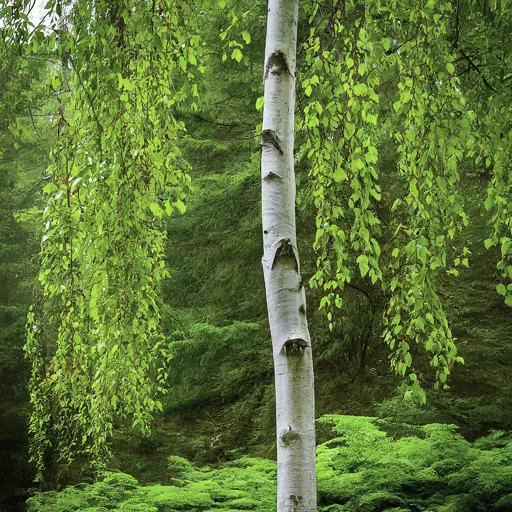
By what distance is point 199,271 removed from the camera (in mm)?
8031

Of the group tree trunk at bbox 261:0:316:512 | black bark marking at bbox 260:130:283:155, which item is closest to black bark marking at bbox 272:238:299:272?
tree trunk at bbox 261:0:316:512

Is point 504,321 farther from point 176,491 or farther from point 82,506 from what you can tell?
point 82,506

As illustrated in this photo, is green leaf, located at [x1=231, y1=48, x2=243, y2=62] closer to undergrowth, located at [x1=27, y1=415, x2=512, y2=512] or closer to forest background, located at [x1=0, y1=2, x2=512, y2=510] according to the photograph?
forest background, located at [x1=0, y1=2, x2=512, y2=510]

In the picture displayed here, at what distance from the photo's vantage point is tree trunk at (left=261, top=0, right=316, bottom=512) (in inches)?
105

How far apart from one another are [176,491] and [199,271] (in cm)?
356

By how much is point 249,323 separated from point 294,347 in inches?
167

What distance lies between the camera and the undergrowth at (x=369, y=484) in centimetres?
415

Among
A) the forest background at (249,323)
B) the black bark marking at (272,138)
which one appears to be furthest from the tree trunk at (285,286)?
the forest background at (249,323)

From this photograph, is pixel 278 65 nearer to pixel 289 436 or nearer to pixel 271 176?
pixel 271 176

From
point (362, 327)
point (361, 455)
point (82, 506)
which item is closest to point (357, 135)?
point (361, 455)

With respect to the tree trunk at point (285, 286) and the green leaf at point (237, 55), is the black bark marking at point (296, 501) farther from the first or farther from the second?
the green leaf at point (237, 55)

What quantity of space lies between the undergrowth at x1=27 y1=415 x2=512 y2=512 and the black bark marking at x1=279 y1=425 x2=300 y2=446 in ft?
5.26

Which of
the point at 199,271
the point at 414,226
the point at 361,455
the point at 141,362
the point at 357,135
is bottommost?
the point at 361,455

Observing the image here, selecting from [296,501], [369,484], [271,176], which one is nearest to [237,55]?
[271,176]
